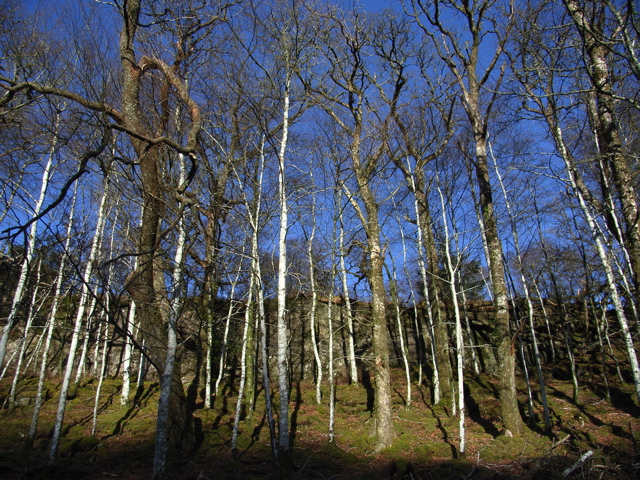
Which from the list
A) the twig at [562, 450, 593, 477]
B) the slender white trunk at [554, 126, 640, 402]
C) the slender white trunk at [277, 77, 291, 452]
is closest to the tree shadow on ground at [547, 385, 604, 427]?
the slender white trunk at [554, 126, 640, 402]

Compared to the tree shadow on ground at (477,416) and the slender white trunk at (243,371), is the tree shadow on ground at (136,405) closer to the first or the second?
the slender white trunk at (243,371)

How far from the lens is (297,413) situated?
11.4 metres

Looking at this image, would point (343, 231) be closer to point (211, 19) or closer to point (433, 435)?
point (433, 435)

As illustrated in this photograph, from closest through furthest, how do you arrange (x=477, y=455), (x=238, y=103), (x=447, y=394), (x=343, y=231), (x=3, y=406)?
(x=477, y=455) < (x=238, y=103) < (x=3, y=406) < (x=447, y=394) < (x=343, y=231)

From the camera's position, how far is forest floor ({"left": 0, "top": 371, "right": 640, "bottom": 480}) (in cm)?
614

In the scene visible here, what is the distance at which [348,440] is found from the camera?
8.86 meters

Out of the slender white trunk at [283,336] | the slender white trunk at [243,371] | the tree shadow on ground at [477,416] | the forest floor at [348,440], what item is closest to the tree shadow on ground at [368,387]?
the forest floor at [348,440]

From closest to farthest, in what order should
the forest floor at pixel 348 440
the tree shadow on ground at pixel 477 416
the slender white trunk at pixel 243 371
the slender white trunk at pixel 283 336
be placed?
the slender white trunk at pixel 283 336, the forest floor at pixel 348 440, the slender white trunk at pixel 243 371, the tree shadow on ground at pixel 477 416

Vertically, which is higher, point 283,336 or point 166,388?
point 283,336

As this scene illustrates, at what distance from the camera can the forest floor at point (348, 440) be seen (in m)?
6.14

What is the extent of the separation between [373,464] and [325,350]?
32.5 ft

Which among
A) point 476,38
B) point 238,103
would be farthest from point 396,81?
point 238,103

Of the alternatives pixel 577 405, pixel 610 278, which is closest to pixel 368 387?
pixel 577 405

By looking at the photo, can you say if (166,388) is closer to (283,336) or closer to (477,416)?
(283,336)
